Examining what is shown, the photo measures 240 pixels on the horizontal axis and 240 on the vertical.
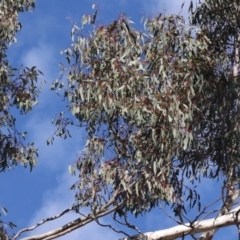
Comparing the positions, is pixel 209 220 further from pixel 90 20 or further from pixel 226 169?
pixel 90 20

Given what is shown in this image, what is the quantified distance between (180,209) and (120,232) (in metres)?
1.06

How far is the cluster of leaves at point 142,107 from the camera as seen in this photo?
7.45 meters

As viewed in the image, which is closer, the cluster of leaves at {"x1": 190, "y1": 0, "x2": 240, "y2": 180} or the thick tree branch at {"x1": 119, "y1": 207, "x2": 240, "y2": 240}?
the thick tree branch at {"x1": 119, "y1": 207, "x2": 240, "y2": 240}

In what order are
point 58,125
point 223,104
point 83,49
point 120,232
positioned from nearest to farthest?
point 120,232
point 223,104
point 83,49
point 58,125

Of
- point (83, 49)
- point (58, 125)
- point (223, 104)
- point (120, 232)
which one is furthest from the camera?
point (58, 125)

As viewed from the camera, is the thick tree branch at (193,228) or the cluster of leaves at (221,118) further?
the cluster of leaves at (221,118)

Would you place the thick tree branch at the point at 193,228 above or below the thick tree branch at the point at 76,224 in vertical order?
below

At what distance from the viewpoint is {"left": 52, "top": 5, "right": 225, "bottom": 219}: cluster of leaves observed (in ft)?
24.4

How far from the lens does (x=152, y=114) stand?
7.32 meters

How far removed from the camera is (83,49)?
8242 mm

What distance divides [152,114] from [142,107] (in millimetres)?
147

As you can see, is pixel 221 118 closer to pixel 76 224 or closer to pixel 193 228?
pixel 193 228

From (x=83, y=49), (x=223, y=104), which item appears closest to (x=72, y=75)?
(x=83, y=49)

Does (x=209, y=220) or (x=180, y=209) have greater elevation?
(x=180, y=209)
